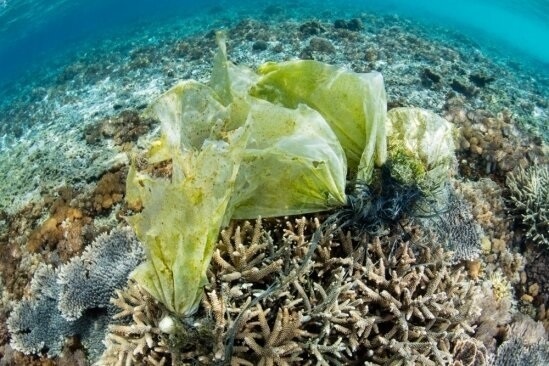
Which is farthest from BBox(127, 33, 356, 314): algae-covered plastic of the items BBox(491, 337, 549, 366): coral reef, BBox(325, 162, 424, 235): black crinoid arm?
BBox(491, 337, 549, 366): coral reef

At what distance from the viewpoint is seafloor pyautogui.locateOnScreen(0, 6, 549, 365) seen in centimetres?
394

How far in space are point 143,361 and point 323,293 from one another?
1288mm

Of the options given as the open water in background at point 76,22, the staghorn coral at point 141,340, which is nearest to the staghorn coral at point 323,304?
the staghorn coral at point 141,340

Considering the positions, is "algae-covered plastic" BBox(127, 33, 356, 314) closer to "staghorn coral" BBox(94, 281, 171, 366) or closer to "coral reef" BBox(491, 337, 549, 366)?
"staghorn coral" BBox(94, 281, 171, 366)

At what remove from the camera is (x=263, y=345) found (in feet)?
9.34

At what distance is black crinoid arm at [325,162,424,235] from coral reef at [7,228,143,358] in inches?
80.7

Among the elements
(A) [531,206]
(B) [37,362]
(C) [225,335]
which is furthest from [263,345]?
(A) [531,206]

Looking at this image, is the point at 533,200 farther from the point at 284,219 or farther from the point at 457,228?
the point at 284,219

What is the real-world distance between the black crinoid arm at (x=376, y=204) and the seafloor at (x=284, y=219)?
0.58ft

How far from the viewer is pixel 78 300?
4.11m

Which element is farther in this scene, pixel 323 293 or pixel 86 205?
pixel 86 205

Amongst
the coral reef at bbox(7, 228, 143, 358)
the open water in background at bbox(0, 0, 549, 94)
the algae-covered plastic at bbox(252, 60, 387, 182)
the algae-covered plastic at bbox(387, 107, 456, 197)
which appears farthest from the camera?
the open water in background at bbox(0, 0, 549, 94)

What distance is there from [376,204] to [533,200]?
10.5 ft

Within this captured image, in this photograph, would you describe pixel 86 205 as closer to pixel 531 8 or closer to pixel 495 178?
pixel 495 178
